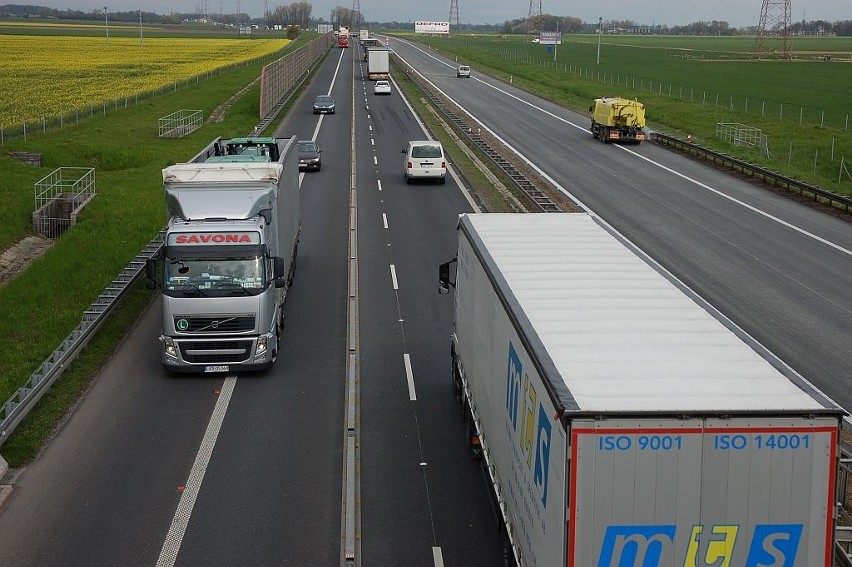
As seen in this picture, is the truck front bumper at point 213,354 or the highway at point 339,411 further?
the truck front bumper at point 213,354

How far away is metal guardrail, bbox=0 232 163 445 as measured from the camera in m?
16.6

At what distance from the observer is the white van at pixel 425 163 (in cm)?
4191

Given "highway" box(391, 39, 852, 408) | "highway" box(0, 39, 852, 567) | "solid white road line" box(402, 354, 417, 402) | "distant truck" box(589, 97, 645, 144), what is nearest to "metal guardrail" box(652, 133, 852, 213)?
"highway" box(391, 39, 852, 408)

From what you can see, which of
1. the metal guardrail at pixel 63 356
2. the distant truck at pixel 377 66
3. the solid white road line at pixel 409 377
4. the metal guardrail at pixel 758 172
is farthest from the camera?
the distant truck at pixel 377 66

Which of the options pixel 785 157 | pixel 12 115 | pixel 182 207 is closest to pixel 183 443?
pixel 182 207

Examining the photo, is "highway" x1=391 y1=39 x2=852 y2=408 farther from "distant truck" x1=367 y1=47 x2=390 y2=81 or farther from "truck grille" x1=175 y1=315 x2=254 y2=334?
"distant truck" x1=367 y1=47 x2=390 y2=81

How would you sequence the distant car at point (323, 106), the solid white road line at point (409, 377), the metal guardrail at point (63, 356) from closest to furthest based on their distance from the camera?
the metal guardrail at point (63, 356), the solid white road line at point (409, 377), the distant car at point (323, 106)

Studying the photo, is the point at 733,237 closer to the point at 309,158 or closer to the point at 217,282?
the point at 217,282

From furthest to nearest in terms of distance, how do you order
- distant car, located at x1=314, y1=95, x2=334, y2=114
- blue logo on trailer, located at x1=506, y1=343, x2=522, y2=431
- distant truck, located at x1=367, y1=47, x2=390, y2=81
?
1. distant truck, located at x1=367, y1=47, x2=390, y2=81
2. distant car, located at x1=314, y1=95, x2=334, y2=114
3. blue logo on trailer, located at x1=506, y1=343, x2=522, y2=431

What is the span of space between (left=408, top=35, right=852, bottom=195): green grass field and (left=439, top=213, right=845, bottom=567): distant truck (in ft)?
107

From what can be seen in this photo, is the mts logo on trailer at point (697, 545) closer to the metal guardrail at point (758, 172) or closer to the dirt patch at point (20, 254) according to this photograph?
the dirt patch at point (20, 254)

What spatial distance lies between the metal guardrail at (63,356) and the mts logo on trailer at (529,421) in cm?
893

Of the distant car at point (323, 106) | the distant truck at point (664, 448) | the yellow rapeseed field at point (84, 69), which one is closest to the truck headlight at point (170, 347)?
the distant truck at point (664, 448)

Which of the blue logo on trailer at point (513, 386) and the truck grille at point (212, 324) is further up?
the blue logo on trailer at point (513, 386)
